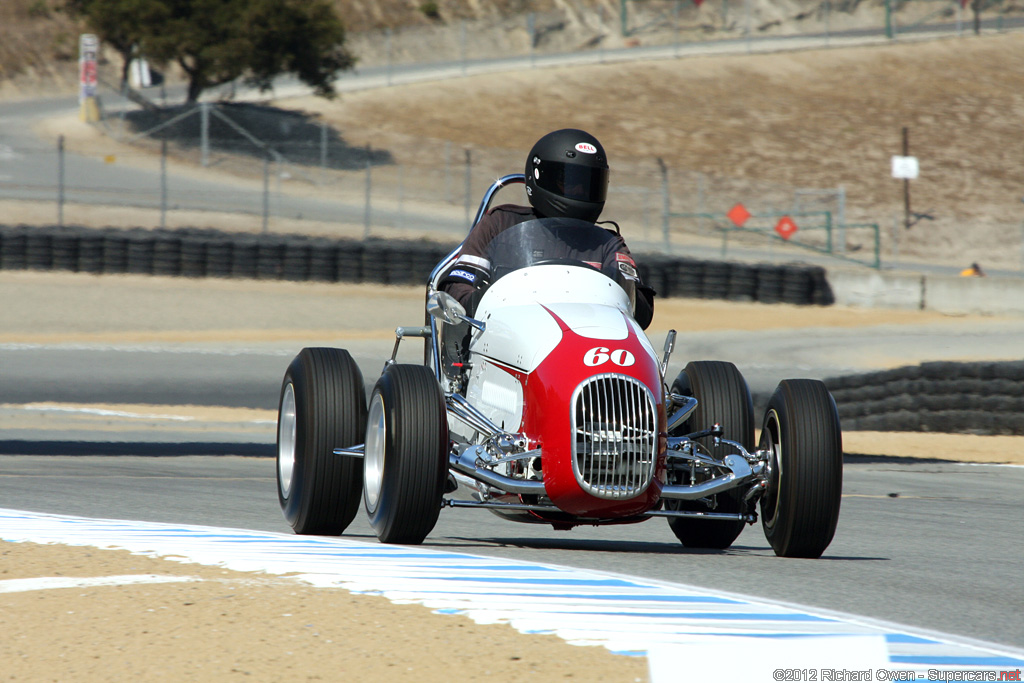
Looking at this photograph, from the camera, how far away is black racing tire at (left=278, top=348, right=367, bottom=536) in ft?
19.7

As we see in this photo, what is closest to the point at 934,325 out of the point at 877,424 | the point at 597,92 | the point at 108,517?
the point at 877,424

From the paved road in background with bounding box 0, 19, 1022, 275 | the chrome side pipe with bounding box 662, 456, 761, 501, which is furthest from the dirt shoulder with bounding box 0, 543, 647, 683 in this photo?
the paved road in background with bounding box 0, 19, 1022, 275

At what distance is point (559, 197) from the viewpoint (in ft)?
21.8

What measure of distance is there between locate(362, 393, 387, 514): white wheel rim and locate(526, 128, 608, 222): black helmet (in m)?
1.46

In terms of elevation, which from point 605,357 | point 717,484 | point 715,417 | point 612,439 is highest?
point 605,357

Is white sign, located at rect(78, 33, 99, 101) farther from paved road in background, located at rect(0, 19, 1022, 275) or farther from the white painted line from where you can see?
the white painted line

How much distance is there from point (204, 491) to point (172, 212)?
85.5 feet

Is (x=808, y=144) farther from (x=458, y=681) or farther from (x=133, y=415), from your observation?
(x=458, y=681)

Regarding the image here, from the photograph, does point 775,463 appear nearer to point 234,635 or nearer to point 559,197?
point 559,197

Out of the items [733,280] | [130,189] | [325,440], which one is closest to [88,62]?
[130,189]

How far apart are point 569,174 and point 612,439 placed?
1.81 metres

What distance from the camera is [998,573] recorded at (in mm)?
5652

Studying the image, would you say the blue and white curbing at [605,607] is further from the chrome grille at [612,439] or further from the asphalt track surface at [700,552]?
the chrome grille at [612,439]

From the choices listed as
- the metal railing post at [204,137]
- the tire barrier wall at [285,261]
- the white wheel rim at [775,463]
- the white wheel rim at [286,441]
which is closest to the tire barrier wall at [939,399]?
the white wheel rim at [775,463]
